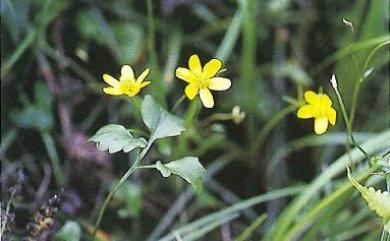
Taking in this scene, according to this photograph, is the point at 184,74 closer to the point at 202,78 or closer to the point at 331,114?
the point at 202,78

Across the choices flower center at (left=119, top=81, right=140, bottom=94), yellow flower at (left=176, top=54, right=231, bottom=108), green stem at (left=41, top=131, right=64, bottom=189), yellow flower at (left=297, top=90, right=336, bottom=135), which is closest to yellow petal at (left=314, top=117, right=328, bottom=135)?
yellow flower at (left=297, top=90, right=336, bottom=135)

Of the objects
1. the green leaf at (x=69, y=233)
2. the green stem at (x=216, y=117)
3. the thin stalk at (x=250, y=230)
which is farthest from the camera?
the green stem at (x=216, y=117)

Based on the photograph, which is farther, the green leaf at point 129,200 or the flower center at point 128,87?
the green leaf at point 129,200

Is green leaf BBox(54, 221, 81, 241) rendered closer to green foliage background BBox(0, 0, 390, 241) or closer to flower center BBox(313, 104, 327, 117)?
green foliage background BBox(0, 0, 390, 241)

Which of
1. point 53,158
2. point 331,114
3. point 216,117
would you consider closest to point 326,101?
point 331,114

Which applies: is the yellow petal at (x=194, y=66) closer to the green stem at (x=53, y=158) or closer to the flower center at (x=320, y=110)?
the flower center at (x=320, y=110)

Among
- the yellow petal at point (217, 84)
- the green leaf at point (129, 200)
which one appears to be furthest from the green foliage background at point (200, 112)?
the yellow petal at point (217, 84)
